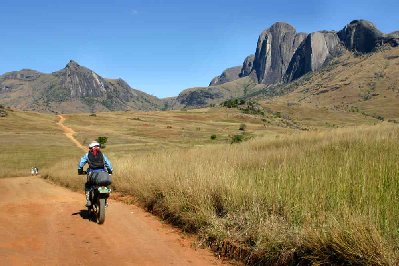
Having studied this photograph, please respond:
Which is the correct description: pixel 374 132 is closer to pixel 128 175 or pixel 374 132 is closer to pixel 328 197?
pixel 128 175

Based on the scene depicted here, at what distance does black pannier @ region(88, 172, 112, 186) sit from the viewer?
10750mm

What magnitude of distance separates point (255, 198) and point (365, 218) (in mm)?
2734

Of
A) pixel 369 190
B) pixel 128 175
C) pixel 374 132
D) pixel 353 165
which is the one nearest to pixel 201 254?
pixel 369 190

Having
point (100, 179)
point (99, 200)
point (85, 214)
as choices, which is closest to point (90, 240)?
point (99, 200)

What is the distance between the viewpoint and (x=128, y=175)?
15664mm

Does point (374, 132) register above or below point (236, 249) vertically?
above

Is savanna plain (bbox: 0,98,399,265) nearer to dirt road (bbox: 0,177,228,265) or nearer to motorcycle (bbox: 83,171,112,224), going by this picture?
dirt road (bbox: 0,177,228,265)

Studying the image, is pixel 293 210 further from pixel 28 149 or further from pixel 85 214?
pixel 28 149

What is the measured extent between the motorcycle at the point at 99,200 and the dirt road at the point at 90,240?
0.22 metres

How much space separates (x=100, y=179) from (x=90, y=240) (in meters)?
2.52

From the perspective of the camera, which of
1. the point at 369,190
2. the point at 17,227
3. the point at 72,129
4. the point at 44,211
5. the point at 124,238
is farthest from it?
the point at 72,129

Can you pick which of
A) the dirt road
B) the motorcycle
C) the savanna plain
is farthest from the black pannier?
the savanna plain

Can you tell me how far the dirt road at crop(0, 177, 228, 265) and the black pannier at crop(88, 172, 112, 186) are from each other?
0.93 metres

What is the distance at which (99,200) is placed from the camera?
34.0ft
